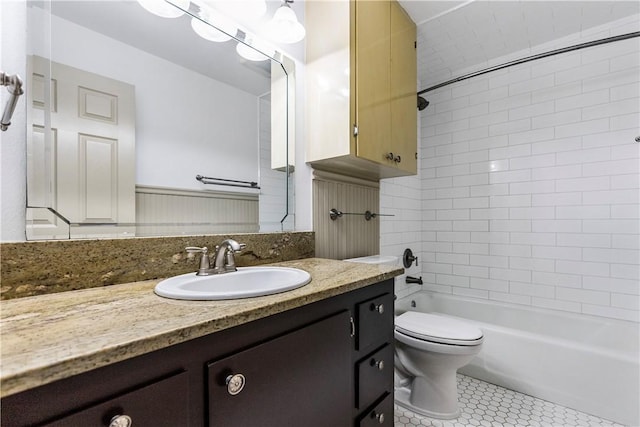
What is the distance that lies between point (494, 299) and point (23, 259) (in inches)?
108

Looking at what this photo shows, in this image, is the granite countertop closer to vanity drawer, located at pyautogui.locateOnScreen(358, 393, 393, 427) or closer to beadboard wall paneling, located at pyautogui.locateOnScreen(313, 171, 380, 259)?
vanity drawer, located at pyautogui.locateOnScreen(358, 393, 393, 427)

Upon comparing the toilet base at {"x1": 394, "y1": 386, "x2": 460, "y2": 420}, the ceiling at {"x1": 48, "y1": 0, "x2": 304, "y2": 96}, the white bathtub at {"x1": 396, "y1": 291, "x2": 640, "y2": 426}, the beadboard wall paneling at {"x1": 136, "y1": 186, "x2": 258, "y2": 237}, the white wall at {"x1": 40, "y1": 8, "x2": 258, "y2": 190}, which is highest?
the ceiling at {"x1": 48, "y1": 0, "x2": 304, "y2": 96}

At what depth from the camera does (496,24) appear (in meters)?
Answer: 2.00

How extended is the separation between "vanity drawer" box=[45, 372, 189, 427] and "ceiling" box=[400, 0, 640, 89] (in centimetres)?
215

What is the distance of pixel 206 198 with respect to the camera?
1.18 meters


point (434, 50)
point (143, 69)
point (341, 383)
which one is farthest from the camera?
point (434, 50)

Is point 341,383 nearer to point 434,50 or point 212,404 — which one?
point 212,404

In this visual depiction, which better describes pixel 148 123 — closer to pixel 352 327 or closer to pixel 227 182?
pixel 227 182

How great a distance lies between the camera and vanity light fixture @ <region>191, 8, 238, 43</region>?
1.16 m

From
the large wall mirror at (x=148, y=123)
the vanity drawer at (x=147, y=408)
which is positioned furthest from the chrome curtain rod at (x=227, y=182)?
the vanity drawer at (x=147, y=408)

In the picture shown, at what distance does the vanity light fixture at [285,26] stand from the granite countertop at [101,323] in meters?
1.16

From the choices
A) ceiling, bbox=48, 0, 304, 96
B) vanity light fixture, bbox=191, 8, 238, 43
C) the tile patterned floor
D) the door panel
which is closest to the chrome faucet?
the door panel

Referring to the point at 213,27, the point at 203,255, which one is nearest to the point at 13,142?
the point at 203,255

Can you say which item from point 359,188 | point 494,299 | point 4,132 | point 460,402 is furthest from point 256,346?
point 494,299
